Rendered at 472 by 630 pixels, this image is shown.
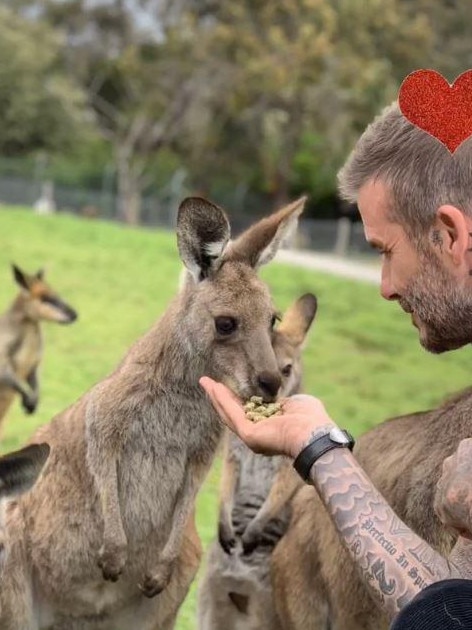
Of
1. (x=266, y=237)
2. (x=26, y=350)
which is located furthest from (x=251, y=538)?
(x=26, y=350)

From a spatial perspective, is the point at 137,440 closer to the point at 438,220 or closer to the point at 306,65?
the point at 438,220

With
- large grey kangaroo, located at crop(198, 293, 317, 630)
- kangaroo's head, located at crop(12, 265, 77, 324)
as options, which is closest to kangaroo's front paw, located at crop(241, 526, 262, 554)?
large grey kangaroo, located at crop(198, 293, 317, 630)

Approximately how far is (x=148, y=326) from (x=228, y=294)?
620cm

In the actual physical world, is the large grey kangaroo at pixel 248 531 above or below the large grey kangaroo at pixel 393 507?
below

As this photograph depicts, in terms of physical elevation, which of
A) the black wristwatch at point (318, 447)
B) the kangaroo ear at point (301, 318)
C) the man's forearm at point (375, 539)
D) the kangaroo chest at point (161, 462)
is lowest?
the kangaroo chest at point (161, 462)

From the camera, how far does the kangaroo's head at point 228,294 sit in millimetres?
2551

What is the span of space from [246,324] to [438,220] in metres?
0.95

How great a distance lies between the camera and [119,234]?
15.4 metres

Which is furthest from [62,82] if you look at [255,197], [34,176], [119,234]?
[119,234]

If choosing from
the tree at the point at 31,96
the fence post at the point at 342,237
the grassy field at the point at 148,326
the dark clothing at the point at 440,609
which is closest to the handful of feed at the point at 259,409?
the dark clothing at the point at 440,609

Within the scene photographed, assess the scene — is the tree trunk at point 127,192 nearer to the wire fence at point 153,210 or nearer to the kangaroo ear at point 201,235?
the wire fence at point 153,210

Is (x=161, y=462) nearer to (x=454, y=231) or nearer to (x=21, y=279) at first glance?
(x=454, y=231)

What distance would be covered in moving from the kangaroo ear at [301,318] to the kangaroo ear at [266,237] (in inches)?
30.2

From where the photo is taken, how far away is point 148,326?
8820 mm
